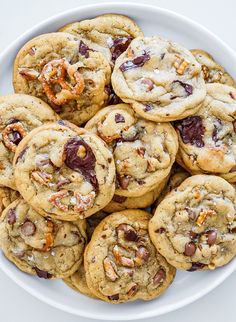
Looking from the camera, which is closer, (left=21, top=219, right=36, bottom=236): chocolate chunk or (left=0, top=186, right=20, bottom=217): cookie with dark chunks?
(left=21, top=219, right=36, bottom=236): chocolate chunk

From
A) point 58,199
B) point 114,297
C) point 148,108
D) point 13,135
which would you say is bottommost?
point 114,297

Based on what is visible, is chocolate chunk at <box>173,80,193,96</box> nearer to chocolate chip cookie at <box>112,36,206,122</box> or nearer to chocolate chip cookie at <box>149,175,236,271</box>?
chocolate chip cookie at <box>112,36,206,122</box>

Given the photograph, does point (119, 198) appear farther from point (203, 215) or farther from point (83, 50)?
point (83, 50)

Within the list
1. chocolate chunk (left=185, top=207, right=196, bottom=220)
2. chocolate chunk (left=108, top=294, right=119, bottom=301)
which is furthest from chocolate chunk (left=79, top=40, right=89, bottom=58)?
chocolate chunk (left=108, top=294, right=119, bottom=301)

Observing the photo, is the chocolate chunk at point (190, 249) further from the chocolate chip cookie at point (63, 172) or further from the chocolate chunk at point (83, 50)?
the chocolate chunk at point (83, 50)

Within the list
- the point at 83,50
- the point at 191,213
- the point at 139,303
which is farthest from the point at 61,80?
the point at 139,303

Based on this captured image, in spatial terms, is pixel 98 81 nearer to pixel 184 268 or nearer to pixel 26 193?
pixel 26 193

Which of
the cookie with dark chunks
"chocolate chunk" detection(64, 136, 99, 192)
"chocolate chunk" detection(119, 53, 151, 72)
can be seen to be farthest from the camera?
the cookie with dark chunks

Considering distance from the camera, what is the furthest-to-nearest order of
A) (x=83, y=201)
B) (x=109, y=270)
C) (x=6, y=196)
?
(x=6, y=196) → (x=109, y=270) → (x=83, y=201)

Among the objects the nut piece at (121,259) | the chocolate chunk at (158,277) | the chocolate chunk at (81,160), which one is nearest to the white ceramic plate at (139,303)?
the chocolate chunk at (158,277)
